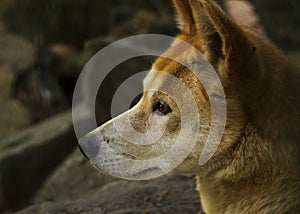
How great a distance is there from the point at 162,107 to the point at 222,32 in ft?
2.35

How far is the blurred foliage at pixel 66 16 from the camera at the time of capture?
333 inches

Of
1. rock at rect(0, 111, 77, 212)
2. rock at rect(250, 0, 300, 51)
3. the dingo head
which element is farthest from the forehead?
rock at rect(250, 0, 300, 51)

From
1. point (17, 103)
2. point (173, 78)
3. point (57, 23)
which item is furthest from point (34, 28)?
point (173, 78)

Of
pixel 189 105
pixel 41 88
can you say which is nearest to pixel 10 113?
pixel 41 88

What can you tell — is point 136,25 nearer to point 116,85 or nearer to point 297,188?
point 116,85

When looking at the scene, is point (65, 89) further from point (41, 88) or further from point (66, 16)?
point (66, 16)

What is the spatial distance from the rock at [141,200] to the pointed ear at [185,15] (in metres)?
1.56

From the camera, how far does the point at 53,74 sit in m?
9.31

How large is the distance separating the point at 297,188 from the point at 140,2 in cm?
695

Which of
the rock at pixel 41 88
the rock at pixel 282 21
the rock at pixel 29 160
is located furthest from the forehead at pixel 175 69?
the rock at pixel 41 88

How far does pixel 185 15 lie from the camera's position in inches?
148

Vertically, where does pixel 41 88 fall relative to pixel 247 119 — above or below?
below

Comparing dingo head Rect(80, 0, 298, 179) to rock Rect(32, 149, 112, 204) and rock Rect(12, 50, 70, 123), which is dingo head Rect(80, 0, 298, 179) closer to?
rock Rect(32, 149, 112, 204)

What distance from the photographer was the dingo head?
3172 millimetres
